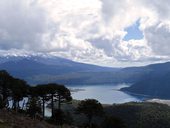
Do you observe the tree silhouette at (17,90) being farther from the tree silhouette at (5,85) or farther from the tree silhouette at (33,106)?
the tree silhouette at (33,106)

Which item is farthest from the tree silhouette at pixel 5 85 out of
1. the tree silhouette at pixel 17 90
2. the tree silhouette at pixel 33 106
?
the tree silhouette at pixel 33 106

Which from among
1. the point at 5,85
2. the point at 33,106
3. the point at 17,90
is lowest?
the point at 33,106

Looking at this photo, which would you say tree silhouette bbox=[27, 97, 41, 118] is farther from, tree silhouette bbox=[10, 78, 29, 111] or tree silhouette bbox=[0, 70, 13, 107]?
tree silhouette bbox=[0, 70, 13, 107]

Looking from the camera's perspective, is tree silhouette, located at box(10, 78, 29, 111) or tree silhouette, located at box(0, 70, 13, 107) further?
tree silhouette, located at box(0, 70, 13, 107)

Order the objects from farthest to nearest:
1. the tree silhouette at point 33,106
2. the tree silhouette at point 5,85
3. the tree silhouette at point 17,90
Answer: the tree silhouette at point 5,85, the tree silhouette at point 17,90, the tree silhouette at point 33,106

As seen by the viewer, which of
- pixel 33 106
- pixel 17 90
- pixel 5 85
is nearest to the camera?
Result: pixel 33 106

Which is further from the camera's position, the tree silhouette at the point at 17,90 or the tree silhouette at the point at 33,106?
the tree silhouette at the point at 17,90

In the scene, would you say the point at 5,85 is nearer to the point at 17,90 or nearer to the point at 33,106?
the point at 17,90

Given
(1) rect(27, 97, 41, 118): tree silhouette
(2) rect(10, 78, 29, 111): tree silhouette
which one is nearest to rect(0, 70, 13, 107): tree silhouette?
(2) rect(10, 78, 29, 111): tree silhouette

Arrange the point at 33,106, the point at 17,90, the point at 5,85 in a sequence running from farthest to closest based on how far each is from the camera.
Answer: the point at 5,85, the point at 17,90, the point at 33,106

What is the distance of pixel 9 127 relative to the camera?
2984 cm

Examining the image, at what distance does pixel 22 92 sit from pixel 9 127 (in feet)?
151

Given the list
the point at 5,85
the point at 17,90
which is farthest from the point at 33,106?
the point at 5,85

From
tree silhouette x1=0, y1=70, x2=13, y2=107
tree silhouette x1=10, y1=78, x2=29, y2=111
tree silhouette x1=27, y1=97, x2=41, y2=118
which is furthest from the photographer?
tree silhouette x1=0, y1=70, x2=13, y2=107
